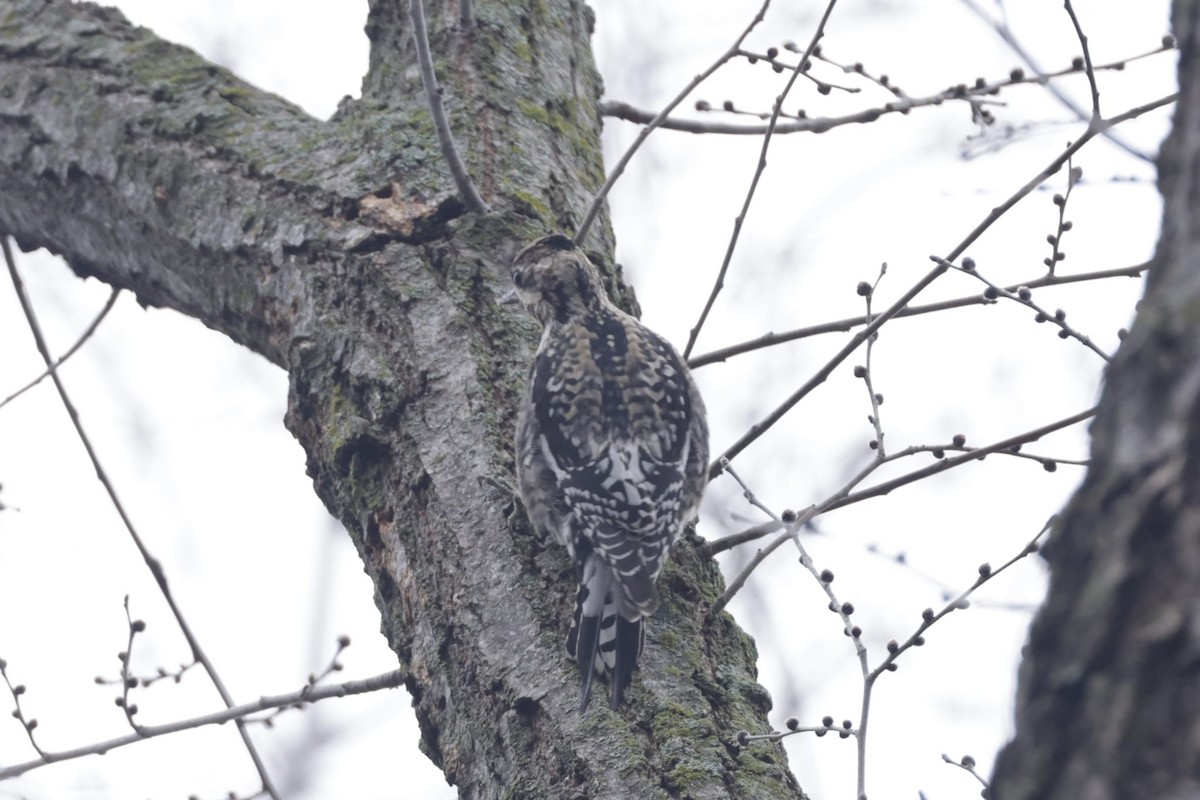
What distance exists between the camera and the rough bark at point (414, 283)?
2807 mm

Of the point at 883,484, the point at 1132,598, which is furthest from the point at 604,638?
the point at 1132,598

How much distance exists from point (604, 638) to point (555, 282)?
1.71 m

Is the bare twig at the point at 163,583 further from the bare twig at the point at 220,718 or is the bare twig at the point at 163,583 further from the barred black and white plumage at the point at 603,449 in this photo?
the barred black and white plumage at the point at 603,449

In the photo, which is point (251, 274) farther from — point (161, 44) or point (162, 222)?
point (161, 44)

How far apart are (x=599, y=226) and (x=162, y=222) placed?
148cm

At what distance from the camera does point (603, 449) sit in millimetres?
4141

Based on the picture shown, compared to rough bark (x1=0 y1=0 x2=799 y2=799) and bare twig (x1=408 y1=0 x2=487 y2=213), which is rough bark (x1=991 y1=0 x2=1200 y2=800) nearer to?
rough bark (x1=0 y1=0 x2=799 y2=799)

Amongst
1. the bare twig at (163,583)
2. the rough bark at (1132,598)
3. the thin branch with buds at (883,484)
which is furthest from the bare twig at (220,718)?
the rough bark at (1132,598)

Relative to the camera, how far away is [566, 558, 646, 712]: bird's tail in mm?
2781

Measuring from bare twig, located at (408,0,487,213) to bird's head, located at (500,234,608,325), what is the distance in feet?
0.74

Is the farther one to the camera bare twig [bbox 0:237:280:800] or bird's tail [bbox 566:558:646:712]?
bare twig [bbox 0:237:280:800]

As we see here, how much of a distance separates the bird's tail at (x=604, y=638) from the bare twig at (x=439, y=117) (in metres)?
1.33

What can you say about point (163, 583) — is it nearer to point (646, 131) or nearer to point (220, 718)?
point (220, 718)

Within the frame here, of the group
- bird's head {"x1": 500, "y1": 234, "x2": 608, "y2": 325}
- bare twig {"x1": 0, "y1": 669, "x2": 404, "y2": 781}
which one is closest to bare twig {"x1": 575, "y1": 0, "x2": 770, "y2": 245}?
bird's head {"x1": 500, "y1": 234, "x2": 608, "y2": 325}
